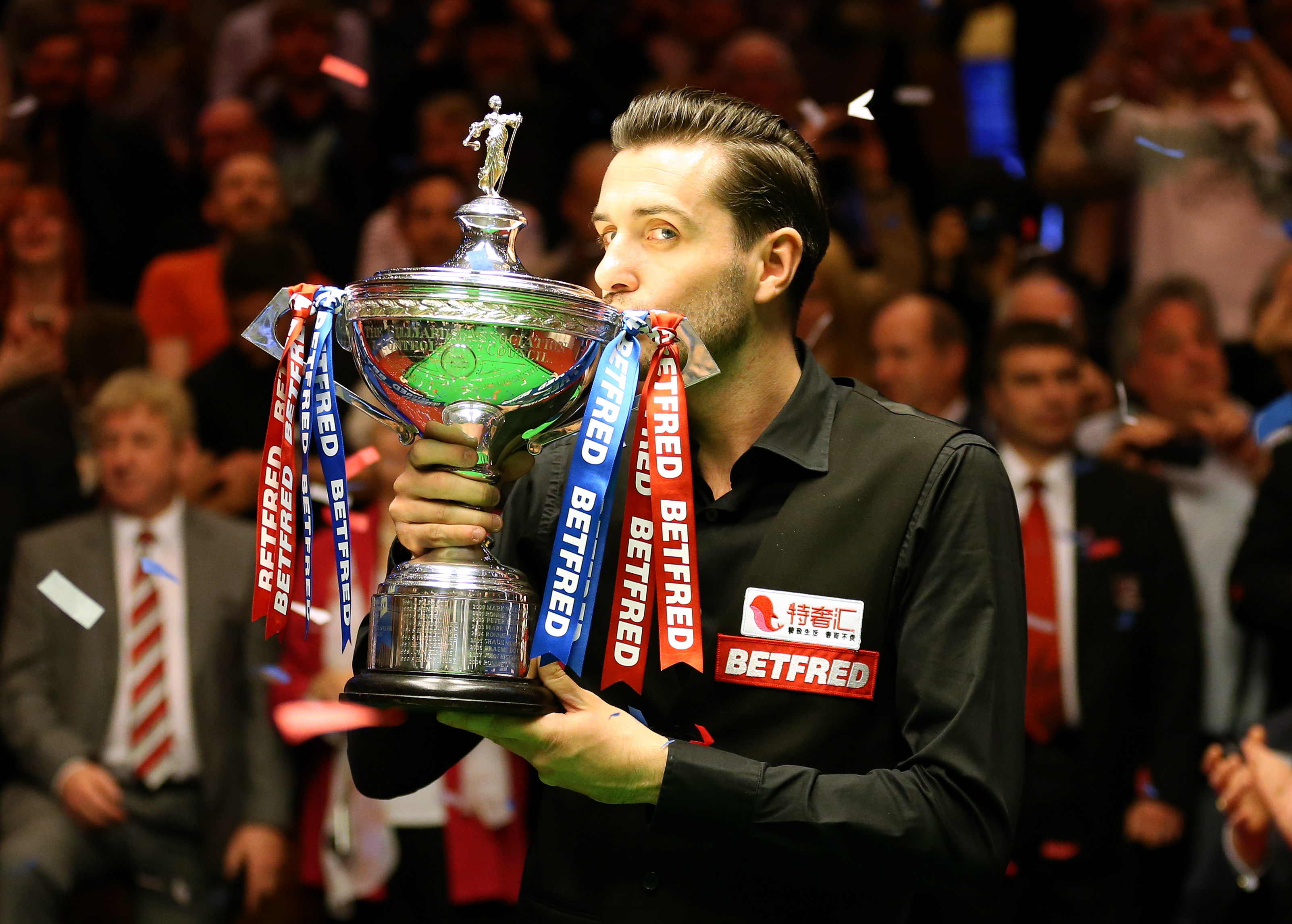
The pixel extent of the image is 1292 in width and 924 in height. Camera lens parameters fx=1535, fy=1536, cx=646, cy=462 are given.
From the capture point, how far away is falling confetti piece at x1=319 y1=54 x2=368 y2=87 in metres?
5.78

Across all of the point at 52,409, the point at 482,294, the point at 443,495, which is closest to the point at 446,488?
the point at 443,495

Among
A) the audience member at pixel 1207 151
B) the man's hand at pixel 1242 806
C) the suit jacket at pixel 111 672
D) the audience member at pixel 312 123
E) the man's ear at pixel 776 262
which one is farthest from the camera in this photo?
the audience member at pixel 312 123

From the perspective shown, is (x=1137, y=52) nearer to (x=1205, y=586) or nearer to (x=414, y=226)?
(x=1205, y=586)

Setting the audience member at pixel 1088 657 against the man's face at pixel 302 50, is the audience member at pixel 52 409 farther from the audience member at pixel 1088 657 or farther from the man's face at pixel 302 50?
the audience member at pixel 1088 657

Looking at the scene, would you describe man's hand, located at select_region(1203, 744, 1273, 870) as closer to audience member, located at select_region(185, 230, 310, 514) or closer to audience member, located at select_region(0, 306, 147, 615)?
audience member, located at select_region(185, 230, 310, 514)

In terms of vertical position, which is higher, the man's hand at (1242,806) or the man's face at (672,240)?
the man's face at (672,240)

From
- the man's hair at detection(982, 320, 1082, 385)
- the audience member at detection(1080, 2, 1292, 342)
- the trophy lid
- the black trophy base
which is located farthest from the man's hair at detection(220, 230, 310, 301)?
the black trophy base

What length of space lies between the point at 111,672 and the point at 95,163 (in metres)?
2.25

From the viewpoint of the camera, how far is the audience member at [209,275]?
5.16 meters

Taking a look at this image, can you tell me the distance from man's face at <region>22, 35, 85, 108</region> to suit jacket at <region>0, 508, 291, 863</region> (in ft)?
6.77

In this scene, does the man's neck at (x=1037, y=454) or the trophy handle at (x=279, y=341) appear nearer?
the trophy handle at (x=279, y=341)

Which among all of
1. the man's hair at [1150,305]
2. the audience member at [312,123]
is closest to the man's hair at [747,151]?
the man's hair at [1150,305]

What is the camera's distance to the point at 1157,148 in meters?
5.17

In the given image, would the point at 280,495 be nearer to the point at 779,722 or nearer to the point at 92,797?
the point at 779,722
